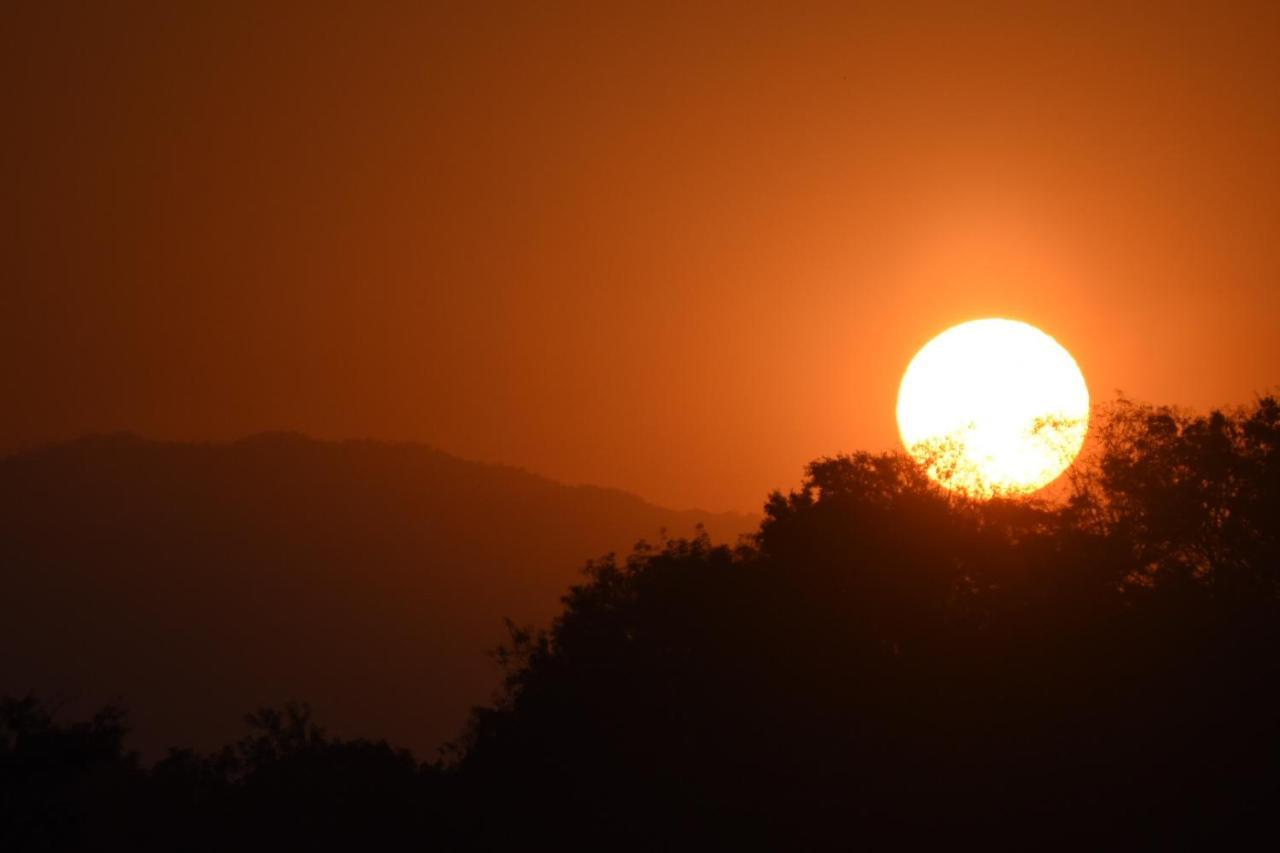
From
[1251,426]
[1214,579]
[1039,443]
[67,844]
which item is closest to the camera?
[67,844]

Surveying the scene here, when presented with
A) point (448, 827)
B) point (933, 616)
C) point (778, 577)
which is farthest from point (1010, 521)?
point (448, 827)

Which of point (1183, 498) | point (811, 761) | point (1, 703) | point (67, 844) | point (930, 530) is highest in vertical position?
point (1183, 498)

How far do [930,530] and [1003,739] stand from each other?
7.98 metres

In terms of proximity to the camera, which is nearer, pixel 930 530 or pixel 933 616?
pixel 933 616

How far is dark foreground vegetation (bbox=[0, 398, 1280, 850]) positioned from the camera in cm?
3042

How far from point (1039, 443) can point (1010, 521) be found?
782 centimetres

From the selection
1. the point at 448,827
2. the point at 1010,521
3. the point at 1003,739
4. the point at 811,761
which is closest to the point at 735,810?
the point at 811,761

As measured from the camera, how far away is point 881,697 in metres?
33.6

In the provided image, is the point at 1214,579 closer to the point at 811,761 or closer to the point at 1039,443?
the point at 1039,443

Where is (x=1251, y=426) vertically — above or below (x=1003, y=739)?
above

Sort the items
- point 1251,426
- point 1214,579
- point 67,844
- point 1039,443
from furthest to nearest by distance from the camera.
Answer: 1. point 1039,443
2. point 1251,426
3. point 1214,579
4. point 67,844

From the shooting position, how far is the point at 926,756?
3206 cm

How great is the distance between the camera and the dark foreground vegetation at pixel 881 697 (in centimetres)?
3042

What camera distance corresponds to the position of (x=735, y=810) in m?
32.3
